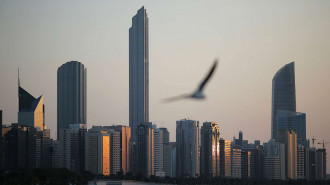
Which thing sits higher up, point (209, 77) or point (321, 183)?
point (209, 77)

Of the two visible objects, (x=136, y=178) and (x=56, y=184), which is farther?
(x=136, y=178)

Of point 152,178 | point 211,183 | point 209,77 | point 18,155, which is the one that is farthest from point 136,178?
point 209,77

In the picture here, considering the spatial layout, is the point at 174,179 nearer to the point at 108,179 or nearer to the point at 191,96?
the point at 108,179

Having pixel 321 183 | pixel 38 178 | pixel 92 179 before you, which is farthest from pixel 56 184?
pixel 321 183

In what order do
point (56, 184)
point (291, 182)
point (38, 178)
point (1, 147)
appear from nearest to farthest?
point (38, 178)
point (56, 184)
point (291, 182)
point (1, 147)

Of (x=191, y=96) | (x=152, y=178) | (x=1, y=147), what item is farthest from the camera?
(x=1, y=147)

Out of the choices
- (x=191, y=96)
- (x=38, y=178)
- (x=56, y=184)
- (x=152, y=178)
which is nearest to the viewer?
(x=191, y=96)

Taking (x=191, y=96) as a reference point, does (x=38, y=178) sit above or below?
below

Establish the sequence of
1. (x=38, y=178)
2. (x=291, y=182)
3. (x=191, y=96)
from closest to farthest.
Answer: (x=191, y=96), (x=38, y=178), (x=291, y=182)

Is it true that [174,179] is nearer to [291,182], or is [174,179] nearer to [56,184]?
[291,182]
